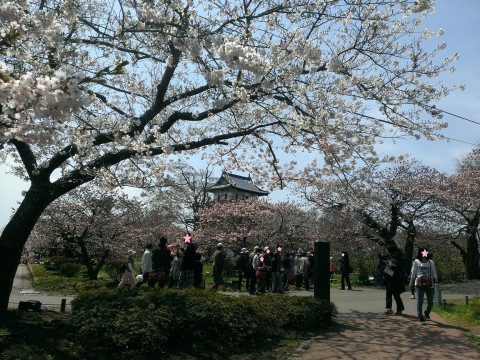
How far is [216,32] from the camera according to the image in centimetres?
665

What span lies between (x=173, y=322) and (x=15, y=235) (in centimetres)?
316

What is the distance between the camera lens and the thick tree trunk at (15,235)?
7.41 metres

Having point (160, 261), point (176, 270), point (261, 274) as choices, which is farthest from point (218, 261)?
point (160, 261)

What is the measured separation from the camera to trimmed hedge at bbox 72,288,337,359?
18.9 ft

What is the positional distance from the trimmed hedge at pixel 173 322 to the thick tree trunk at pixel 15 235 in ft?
4.04

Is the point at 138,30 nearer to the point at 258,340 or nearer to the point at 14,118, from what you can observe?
the point at 14,118

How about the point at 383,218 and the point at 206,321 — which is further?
the point at 383,218

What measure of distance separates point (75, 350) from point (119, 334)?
0.60 metres

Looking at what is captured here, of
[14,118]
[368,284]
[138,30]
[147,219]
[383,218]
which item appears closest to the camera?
[14,118]

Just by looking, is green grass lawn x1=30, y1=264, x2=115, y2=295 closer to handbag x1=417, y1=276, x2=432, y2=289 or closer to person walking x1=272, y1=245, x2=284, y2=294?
person walking x1=272, y1=245, x2=284, y2=294

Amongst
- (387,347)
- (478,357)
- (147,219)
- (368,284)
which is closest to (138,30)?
(387,347)

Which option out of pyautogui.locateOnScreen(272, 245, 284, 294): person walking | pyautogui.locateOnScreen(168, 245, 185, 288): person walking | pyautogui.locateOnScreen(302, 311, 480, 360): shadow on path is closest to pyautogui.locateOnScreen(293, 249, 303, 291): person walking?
pyautogui.locateOnScreen(272, 245, 284, 294): person walking

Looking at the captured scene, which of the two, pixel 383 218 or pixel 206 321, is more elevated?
pixel 383 218

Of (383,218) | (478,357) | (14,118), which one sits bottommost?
(478,357)
